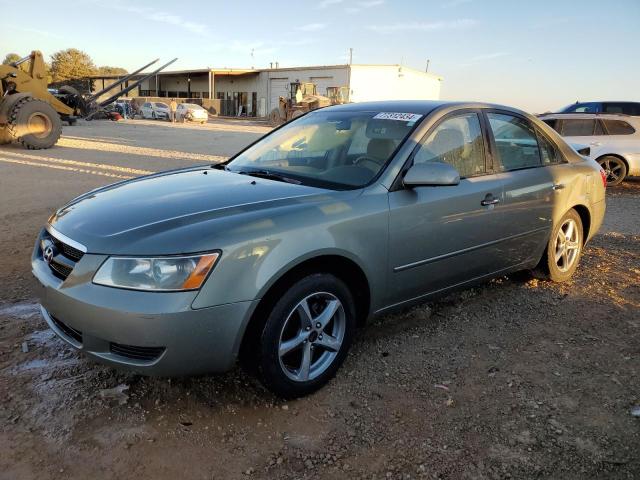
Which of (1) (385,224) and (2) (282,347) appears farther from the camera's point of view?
(1) (385,224)

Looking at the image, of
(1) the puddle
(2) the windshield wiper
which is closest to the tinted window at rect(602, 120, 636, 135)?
(2) the windshield wiper

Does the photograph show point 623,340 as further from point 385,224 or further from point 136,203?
point 136,203

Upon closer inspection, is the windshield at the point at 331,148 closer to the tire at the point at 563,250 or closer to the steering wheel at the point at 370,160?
the steering wheel at the point at 370,160

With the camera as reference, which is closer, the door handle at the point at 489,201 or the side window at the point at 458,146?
the side window at the point at 458,146

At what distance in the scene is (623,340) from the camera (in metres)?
3.68

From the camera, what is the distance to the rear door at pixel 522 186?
154 inches

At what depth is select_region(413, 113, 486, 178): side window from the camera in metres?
3.45

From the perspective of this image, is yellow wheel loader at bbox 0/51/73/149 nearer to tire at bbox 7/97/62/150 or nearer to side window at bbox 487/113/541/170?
tire at bbox 7/97/62/150

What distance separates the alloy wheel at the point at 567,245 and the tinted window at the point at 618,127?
7551 millimetres

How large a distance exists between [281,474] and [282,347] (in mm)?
629

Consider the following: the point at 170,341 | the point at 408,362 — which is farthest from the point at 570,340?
the point at 170,341

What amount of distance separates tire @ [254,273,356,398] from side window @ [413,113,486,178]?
1.10 metres

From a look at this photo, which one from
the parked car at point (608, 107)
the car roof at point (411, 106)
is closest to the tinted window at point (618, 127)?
the parked car at point (608, 107)

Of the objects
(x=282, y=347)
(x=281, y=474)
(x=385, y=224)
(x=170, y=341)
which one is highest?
(x=385, y=224)
